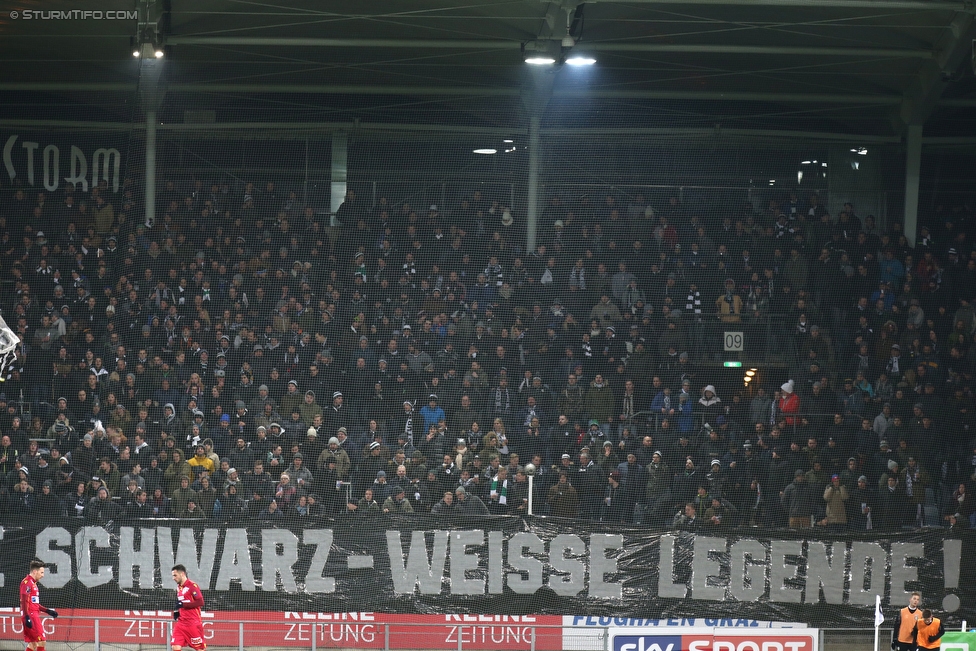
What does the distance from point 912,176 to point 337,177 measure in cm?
830

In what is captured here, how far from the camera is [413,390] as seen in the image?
16.7 metres

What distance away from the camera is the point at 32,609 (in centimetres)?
1338

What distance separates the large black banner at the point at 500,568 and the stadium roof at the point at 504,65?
20.7 feet

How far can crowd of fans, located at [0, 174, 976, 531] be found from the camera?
1567 centimetres

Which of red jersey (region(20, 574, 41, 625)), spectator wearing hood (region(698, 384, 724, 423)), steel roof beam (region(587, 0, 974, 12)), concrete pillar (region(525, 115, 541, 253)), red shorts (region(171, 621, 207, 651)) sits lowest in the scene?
red shorts (region(171, 621, 207, 651))

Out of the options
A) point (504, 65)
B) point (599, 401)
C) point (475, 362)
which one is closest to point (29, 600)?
point (475, 362)

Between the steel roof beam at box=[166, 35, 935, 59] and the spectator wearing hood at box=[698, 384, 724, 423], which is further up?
the steel roof beam at box=[166, 35, 935, 59]

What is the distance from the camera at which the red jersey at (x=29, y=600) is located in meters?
13.4

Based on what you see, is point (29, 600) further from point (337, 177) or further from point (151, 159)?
point (337, 177)

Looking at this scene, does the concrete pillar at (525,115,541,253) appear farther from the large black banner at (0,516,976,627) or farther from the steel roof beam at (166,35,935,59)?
the large black banner at (0,516,976,627)

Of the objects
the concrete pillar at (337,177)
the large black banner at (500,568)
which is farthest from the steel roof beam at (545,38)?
the large black banner at (500,568)

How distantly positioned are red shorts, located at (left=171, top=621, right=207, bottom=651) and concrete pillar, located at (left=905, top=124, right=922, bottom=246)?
11128 millimetres

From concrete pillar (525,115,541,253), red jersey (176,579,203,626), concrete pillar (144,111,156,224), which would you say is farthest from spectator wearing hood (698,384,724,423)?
concrete pillar (144,111,156,224)

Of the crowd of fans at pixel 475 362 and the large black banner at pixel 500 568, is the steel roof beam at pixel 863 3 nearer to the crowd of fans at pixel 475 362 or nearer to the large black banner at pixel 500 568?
the crowd of fans at pixel 475 362
